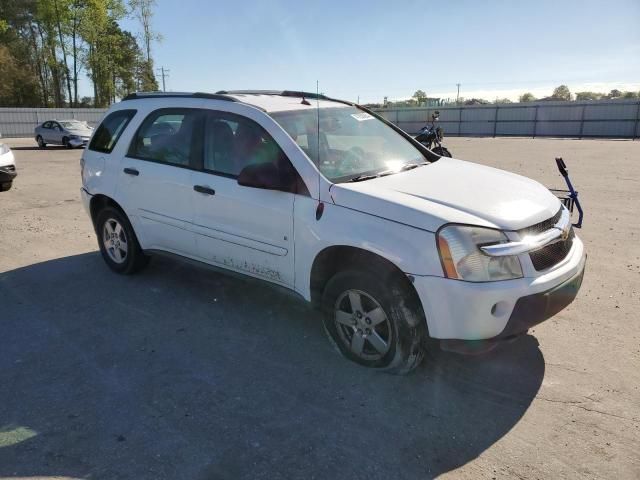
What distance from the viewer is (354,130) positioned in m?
4.41

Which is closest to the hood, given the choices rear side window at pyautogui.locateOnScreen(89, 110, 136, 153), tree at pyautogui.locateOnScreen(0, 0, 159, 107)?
rear side window at pyautogui.locateOnScreen(89, 110, 136, 153)

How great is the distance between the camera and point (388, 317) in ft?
10.7

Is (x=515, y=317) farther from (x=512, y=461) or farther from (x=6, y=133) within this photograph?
(x=6, y=133)

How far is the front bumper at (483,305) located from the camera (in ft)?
9.48

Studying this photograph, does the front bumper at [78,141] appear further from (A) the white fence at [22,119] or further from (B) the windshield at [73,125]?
(A) the white fence at [22,119]

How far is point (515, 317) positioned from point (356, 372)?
1.12m

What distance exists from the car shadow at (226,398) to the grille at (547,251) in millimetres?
796

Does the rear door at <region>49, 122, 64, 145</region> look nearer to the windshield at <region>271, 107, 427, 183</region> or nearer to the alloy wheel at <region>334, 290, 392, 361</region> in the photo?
the windshield at <region>271, 107, 427, 183</region>

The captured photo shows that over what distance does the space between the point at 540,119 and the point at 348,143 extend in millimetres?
39893

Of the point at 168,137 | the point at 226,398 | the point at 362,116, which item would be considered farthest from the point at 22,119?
the point at 226,398

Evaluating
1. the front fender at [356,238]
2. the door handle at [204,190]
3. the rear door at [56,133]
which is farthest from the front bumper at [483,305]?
the rear door at [56,133]

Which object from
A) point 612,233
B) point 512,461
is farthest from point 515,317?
point 612,233

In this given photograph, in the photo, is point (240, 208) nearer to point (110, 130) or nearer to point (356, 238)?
point (356, 238)

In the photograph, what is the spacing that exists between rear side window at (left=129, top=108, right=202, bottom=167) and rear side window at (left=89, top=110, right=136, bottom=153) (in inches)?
11.8
